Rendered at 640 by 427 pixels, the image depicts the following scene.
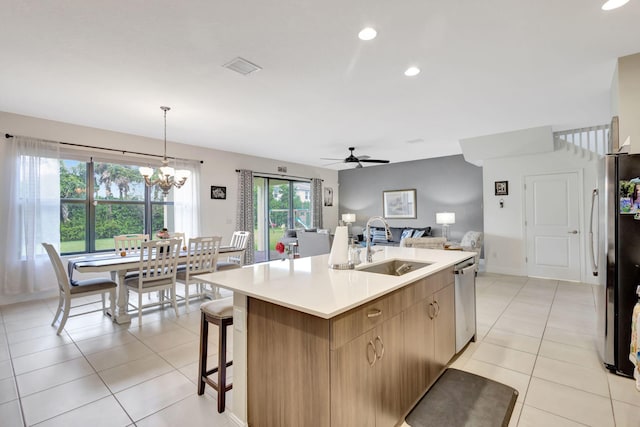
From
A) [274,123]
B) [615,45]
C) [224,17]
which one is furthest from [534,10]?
[274,123]

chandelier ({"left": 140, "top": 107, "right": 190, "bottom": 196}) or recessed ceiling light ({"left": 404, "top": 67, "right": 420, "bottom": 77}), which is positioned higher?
recessed ceiling light ({"left": 404, "top": 67, "right": 420, "bottom": 77})

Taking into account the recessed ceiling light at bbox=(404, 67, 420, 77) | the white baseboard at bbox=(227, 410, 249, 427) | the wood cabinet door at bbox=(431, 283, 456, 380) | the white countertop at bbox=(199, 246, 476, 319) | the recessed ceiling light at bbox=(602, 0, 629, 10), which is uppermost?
the recessed ceiling light at bbox=(602, 0, 629, 10)

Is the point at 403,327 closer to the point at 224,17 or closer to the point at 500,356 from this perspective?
the point at 500,356

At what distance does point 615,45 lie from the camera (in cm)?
251

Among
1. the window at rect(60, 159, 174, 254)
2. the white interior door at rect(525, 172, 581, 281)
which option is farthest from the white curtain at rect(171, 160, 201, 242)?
the white interior door at rect(525, 172, 581, 281)

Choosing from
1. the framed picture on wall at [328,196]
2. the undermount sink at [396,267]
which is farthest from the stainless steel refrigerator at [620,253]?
the framed picture on wall at [328,196]

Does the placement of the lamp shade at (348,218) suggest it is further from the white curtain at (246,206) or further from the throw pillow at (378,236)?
the white curtain at (246,206)

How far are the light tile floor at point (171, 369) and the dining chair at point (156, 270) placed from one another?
373 mm

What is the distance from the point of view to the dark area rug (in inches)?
69.9

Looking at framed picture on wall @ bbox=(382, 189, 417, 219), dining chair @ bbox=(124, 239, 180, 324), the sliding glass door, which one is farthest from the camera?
framed picture on wall @ bbox=(382, 189, 417, 219)

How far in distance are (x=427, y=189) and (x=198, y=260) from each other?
5.77 meters

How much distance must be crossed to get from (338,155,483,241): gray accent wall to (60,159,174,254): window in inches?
210

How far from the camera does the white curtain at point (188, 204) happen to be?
5691 mm

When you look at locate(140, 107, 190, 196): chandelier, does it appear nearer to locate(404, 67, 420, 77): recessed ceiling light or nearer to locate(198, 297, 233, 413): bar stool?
locate(198, 297, 233, 413): bar stool
